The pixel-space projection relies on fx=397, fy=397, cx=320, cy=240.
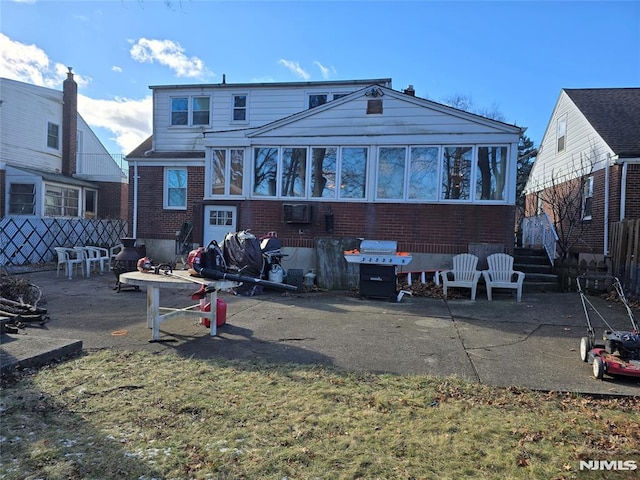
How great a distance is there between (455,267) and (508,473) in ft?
24.8

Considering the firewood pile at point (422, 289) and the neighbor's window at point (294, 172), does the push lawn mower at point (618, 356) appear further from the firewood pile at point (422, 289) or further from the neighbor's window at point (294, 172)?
the neighbor's window at point (294, 172)

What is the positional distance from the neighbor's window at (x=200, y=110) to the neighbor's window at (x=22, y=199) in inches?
334

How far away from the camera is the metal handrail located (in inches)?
468

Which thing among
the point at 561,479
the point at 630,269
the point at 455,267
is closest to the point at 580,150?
the point at 630,269

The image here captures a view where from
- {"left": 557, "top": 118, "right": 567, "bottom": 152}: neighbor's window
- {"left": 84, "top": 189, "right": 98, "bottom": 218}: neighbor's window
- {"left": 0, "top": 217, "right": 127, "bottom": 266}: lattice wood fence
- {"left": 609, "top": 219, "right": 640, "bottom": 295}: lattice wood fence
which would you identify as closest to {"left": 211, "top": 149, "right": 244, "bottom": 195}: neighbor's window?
{"left": 0, "top": 217, "right": 127, "bottom": 266}: lattice wood fence

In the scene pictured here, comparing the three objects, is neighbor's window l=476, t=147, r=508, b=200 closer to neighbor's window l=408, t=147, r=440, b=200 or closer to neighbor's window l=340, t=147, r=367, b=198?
neighbor's window l=408, t=147, r=440, b=200

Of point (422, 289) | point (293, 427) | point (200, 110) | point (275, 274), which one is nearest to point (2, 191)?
point (200, 110)

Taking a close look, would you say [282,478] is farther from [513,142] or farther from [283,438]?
[513,142]

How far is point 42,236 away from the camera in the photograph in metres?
15.4

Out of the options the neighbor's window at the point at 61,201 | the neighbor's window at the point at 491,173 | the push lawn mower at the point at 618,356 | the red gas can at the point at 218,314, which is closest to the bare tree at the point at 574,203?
the neighbor's window at the point at 491,173

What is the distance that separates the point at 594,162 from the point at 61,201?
22.5 m

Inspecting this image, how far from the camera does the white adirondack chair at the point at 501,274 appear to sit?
29.0 feet

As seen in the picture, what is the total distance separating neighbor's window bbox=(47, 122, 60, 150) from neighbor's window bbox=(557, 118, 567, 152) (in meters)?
23.9
